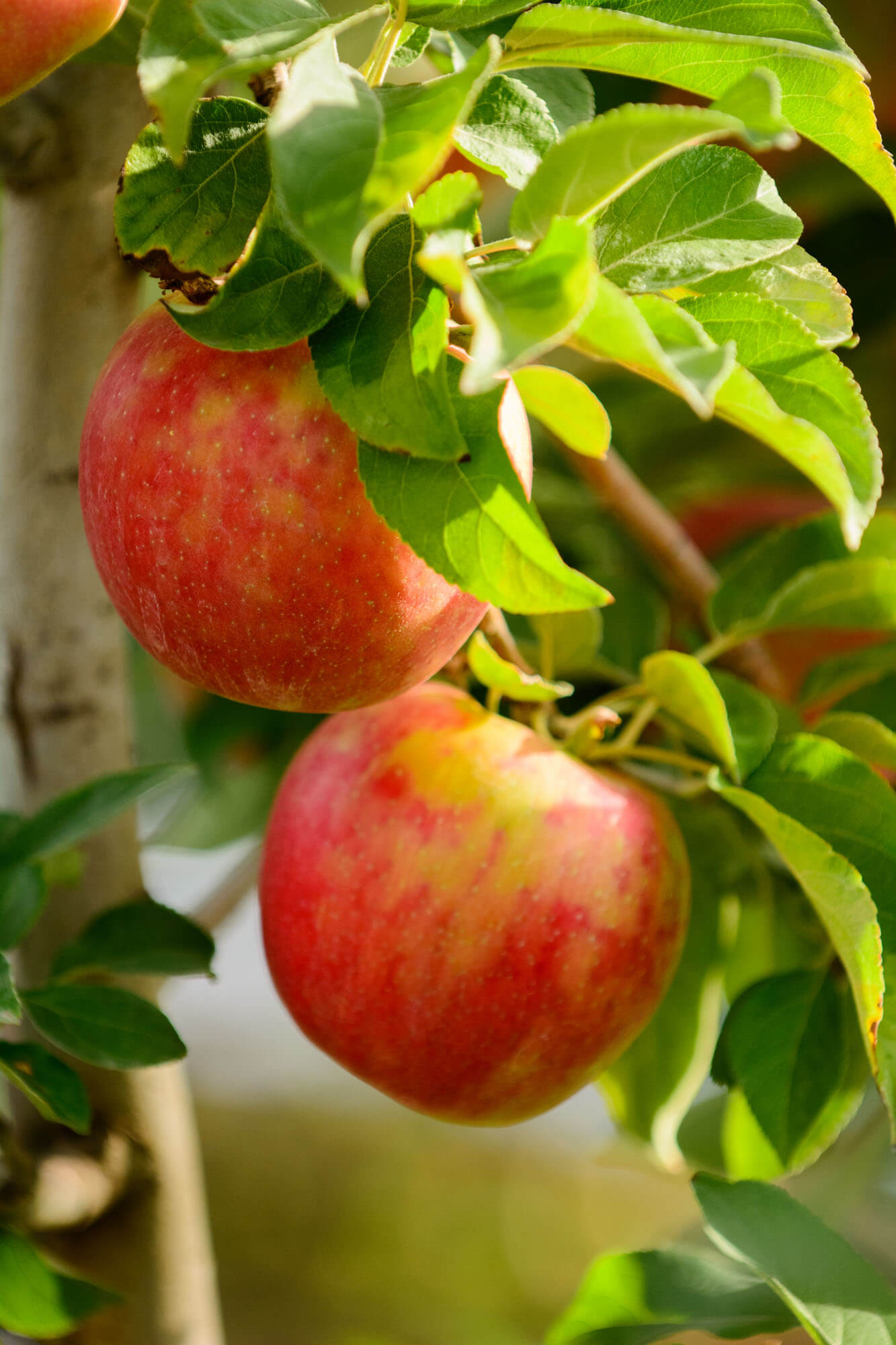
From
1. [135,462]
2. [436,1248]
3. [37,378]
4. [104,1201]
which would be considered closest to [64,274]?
[37,378]

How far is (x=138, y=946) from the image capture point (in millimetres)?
442

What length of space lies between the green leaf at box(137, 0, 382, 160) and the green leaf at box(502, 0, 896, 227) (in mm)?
59

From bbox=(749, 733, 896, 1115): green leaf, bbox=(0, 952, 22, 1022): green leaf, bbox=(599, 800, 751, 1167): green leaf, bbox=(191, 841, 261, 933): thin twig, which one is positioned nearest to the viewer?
bbox=(0, 952, 22, 1022): green leaf

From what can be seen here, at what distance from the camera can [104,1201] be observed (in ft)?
1.53

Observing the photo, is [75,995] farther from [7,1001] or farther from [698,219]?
[698,219]

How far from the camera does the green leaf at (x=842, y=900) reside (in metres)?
0.34

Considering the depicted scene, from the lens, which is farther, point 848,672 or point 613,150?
point 848,672

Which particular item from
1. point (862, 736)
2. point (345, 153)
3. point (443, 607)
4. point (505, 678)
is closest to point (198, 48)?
point (345, 153)

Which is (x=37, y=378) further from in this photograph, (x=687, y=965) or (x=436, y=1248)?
(x=436, y=1248)

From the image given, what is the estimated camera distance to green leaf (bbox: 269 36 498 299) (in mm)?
188

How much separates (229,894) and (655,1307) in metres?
0.38

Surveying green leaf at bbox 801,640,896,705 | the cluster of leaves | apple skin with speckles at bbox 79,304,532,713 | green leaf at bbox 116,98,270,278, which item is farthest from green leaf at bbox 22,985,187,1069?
green leaf at bbox 801,640,896,705

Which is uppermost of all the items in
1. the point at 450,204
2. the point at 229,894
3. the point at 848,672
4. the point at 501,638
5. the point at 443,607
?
the point at 450,204

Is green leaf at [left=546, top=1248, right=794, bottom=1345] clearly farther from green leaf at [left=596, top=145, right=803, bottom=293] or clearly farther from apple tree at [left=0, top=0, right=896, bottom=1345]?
green leaf at [left=596, top=145, right=803, bottom=293]
